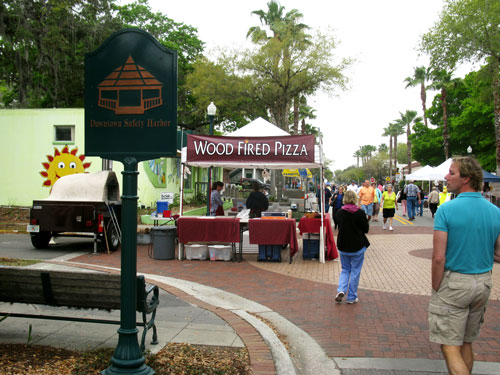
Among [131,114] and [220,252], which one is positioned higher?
[131,114]

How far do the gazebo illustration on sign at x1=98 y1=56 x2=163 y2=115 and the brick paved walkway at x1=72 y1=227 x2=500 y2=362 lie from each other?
322cm

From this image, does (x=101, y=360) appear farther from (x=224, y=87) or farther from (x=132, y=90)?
(x=224, y=87)

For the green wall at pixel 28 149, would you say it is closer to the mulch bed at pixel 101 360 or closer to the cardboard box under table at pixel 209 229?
the cardboard box under table at pixel 209 229

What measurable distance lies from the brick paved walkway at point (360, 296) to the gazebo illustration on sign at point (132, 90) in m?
3.22

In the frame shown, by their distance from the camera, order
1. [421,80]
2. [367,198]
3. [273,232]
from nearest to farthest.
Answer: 1. [273,232]
2. [367,198]
3. [421,80]

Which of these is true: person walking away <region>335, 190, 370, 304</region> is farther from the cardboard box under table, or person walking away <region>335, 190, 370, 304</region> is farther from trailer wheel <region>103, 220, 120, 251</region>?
trailer wheel <region>103, 220, 120, 251</region>

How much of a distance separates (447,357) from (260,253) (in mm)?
7488

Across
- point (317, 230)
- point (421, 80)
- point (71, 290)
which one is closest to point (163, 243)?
point (317, 230)

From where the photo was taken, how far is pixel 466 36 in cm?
2097

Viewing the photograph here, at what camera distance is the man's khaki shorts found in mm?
3463

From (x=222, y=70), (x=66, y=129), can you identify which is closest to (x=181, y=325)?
(x=66, y=129)

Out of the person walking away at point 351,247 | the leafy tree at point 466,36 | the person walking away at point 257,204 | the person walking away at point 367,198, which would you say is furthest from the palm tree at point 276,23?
the person walking away at point 351,247

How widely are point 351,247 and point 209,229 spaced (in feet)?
14.8

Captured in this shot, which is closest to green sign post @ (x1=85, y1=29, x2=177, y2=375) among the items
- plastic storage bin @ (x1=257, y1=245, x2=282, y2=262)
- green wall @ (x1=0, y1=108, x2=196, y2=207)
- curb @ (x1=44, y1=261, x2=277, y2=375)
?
curb @ (x1=44, y1=261, x2=277, y2=375)
